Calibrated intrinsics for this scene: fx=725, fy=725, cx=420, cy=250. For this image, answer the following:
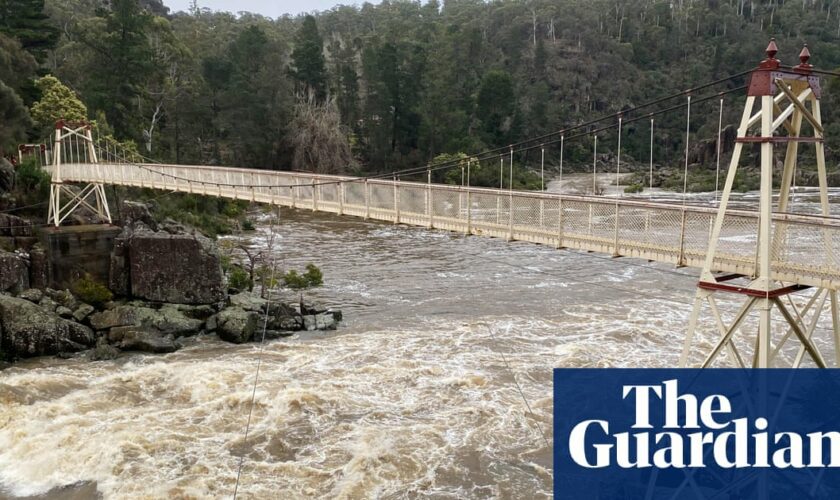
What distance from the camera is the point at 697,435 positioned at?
7227 mm

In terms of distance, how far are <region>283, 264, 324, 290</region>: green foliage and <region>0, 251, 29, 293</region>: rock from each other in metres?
6.32

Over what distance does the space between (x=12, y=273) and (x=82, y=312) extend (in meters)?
1.75

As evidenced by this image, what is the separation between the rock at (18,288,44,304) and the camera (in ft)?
51.4

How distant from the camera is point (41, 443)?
412 inches

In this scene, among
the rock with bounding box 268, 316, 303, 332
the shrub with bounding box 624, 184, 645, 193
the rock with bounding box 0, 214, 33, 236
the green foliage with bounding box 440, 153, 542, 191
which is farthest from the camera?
the shrub with bounding box 624, 184, 645, 193

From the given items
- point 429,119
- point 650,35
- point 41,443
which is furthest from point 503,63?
point 41,443

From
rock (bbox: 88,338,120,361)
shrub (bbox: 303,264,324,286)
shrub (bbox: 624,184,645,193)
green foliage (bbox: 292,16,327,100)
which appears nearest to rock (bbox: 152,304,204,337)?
rock (bbox: 88,338,120,361)

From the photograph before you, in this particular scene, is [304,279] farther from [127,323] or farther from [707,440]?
[707,440]

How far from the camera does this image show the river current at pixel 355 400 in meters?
9.59

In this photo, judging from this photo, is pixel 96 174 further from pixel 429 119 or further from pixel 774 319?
pixel 429 119

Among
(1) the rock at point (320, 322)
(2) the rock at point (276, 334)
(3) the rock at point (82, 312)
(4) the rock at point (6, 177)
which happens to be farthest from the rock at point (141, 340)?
(4) the rock at point (6, 177)

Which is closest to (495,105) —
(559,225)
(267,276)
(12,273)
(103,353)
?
(267,276)

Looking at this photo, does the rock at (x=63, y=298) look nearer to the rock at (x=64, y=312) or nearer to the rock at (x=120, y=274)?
the rock at (x=64, y=312)

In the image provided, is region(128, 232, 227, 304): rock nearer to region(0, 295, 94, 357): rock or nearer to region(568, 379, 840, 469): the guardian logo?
region(0, 295, 94, 357): rock
